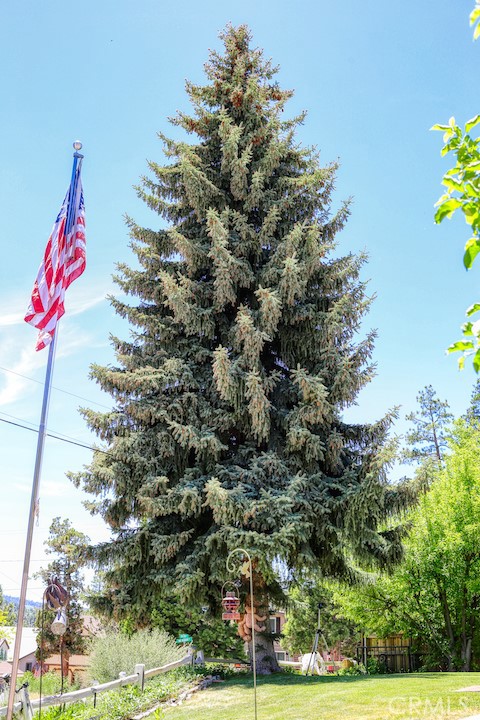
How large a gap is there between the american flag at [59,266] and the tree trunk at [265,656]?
28.7 ft

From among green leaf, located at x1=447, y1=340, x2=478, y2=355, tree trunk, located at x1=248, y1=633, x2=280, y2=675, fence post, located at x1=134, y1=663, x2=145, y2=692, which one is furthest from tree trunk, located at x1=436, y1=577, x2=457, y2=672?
green leaf, located at x1=447, y1=340, x2=478, y2=355

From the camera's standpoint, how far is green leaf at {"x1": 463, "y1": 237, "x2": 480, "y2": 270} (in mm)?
2529

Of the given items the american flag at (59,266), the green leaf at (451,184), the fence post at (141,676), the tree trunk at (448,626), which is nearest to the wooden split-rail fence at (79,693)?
the fence post at (141,676)

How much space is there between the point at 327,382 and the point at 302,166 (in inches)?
264

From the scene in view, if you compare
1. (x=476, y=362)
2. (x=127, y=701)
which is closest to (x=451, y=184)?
(x=476, y=362)

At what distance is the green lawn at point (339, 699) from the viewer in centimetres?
817

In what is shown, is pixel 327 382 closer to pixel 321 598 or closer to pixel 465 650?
pixel 465 650

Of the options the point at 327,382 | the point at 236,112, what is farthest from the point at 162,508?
the point at 236,112

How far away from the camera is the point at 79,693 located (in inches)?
393

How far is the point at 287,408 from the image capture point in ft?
48.9

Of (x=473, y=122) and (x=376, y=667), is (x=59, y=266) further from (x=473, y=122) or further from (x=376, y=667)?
(x=376, y=667)

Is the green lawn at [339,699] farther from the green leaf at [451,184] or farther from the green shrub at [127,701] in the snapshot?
the green leaf at [451,184]

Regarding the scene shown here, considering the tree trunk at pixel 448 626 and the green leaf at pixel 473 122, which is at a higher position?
the green leaf at pixel 473 122

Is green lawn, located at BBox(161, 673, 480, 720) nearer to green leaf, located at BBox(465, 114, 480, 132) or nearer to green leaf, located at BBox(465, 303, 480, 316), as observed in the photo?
green leaf, located at BBox(465, 303, 480, 316)
